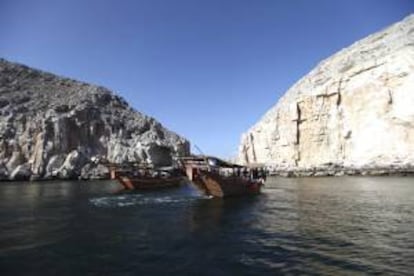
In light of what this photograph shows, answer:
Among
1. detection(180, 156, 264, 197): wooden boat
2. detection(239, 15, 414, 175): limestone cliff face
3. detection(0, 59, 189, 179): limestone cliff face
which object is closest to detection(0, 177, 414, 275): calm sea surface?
detection(180, 156, 264, 197): wooden boat

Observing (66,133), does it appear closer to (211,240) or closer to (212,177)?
(212,177)

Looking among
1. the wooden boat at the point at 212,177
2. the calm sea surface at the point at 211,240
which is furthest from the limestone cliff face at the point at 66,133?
the calm sea surface at the point at 211,240

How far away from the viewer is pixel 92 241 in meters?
24.6

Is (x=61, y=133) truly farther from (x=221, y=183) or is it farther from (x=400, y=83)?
(x=400, y=83)

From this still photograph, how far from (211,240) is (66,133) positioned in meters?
97.3

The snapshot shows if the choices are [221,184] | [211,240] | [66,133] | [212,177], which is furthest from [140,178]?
[66,133]

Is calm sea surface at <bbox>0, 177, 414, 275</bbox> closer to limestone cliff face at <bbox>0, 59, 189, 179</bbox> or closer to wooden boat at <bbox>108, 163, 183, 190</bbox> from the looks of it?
wooden boat at <bbox>108, 163, 183, 190</bbox>

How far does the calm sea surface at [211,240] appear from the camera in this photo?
1878cm

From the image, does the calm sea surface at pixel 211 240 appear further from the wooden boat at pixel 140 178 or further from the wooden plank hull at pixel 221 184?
the wooden boat at pixel 140 178

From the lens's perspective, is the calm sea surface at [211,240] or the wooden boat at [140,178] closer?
the calm sea surface at [211,240]

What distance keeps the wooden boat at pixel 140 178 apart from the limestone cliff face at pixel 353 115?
46.4 m

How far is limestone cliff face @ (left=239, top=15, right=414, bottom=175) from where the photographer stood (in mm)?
104875

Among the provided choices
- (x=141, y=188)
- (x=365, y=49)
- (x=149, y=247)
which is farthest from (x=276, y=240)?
(x=365, y=49)

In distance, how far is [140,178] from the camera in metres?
72.5
